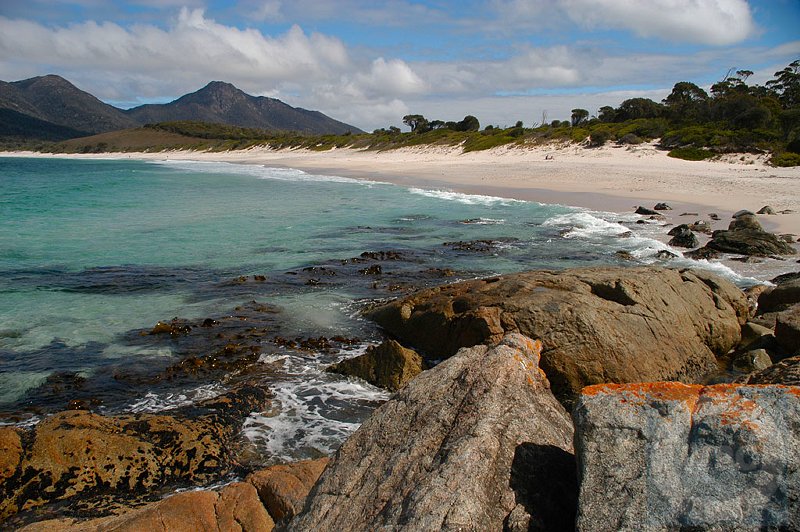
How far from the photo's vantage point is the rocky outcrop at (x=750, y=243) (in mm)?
16266

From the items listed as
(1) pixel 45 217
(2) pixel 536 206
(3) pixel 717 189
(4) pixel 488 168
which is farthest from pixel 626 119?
(1) pixel 45 217

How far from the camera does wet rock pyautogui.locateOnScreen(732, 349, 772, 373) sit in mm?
8039

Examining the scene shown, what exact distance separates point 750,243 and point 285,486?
1666 centimetres

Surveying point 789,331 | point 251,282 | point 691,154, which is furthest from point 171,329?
point 691,154

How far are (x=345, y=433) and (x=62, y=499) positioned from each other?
10.3 feet

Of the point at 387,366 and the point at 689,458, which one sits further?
the point at 387,366

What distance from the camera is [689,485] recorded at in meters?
2.62

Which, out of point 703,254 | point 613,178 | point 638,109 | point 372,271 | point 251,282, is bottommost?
point 251,282

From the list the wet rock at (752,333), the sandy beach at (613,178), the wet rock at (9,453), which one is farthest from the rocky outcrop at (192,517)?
the sandy beach at (613,178)

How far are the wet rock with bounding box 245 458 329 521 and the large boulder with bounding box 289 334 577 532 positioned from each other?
1.21 meters

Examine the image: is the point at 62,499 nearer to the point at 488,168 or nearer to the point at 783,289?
the point at 783,289

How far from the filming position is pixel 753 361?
8.11 meters

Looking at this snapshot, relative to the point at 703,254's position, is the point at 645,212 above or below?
above

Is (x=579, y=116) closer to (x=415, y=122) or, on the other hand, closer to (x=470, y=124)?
(x=470, y=124)
